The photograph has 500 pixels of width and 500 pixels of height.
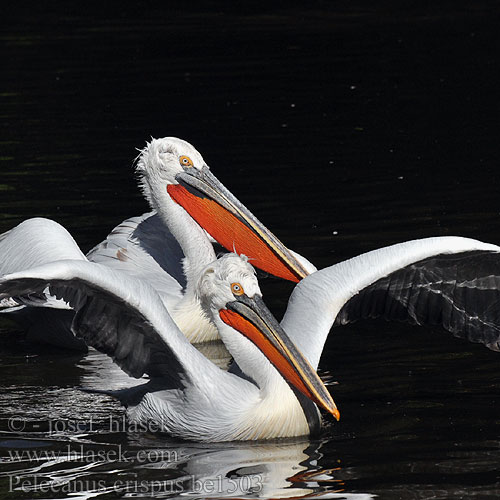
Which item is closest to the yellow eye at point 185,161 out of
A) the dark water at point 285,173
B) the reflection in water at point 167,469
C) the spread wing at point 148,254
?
the spread wing at point 148,254

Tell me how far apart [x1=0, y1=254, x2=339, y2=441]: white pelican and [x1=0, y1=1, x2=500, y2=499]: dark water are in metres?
0.11

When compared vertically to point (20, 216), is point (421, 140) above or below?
above

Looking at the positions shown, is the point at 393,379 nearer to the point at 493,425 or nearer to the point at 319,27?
the point at 493,425

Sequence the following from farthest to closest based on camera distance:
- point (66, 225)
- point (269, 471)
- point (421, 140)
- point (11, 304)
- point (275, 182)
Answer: point (421, 140) → point (275, 182) → point (66, 225) → point (11, 304) → point (269, 471)

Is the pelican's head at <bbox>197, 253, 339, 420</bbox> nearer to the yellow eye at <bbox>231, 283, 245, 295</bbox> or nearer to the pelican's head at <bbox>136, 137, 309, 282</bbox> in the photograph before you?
Answer: the yellow eye at <bbox>231, 283, 245, 295</bbox>

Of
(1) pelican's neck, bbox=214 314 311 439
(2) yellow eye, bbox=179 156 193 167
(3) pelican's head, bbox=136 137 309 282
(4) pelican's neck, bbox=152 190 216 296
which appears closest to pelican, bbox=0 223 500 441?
(1) pelican's neck, bbox=214 314 311 439

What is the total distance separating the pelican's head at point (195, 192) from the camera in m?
6.93

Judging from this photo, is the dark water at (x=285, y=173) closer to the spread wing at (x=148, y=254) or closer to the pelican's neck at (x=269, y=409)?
the pelican's neck at (x=269, y=409)

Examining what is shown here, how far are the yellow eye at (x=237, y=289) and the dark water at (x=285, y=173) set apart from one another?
63cm

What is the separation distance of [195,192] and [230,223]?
343 mm

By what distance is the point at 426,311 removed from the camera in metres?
5.79

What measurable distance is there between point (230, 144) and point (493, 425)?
19.9 ft

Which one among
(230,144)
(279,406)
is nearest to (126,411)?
(279,406)

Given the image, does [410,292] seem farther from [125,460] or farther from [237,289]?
[125,460]
